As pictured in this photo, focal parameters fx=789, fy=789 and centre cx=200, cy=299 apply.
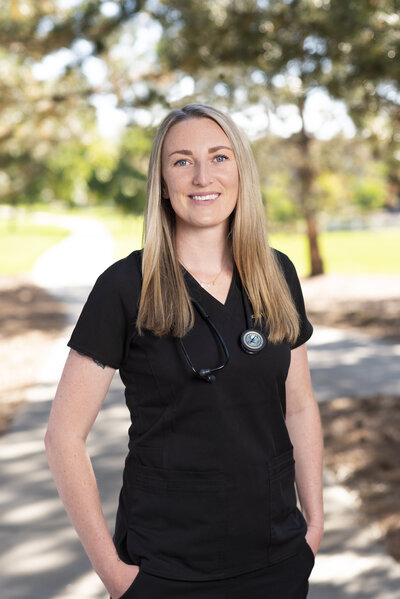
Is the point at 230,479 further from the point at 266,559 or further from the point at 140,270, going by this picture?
the point at 140,270

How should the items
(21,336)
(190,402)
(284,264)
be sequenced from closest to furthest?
(190,402) < (284,264) < (21,336)

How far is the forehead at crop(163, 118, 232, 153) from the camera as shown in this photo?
201cm

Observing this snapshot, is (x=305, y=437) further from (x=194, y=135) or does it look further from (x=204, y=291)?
Result: (x=194, y=135)

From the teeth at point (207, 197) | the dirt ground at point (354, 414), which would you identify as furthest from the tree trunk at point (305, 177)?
the teeth at point (207, 197)

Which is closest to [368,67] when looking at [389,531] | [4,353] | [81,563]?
[389,531]

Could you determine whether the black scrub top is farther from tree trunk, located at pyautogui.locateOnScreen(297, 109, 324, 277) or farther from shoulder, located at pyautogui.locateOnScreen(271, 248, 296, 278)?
tree trunk, located at pyautogui.locateOnScreen(297, 109, 324, 277)

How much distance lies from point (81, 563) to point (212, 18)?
5519 millimetres

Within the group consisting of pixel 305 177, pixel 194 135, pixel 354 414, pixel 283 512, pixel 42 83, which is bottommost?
pixel 354 414

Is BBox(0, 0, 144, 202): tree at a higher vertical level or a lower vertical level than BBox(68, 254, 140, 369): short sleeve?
higher

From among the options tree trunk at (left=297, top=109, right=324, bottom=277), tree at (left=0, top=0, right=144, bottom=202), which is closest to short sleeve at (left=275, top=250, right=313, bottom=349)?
tree at (left=0, top=0, right=144, bottom=202)

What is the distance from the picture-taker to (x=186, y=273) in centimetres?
202

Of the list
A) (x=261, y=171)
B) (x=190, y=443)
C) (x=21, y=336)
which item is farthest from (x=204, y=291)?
(x=261, y=171)

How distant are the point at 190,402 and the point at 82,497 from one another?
370 mm

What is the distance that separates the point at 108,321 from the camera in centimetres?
186
